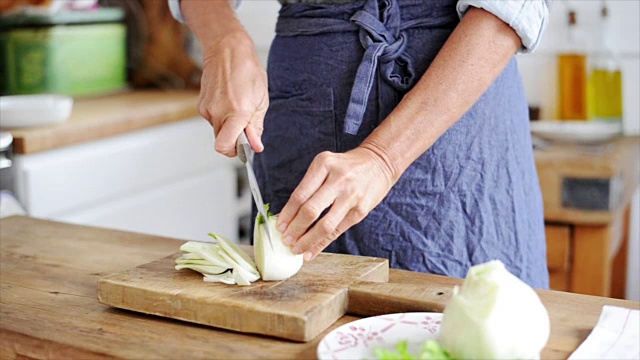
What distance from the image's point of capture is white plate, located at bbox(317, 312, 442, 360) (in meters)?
0.91

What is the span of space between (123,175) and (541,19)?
1.54m

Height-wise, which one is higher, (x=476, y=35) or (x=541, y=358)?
(x=476, y=35)

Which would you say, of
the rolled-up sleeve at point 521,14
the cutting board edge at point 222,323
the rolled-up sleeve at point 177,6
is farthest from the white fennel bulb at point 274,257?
the rolled-up sleeve at point 177,6

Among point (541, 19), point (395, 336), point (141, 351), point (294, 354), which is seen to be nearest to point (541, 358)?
point (395, 336)

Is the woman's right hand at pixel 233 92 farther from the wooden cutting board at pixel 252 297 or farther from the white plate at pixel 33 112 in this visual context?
the white plate at pixel 33 112

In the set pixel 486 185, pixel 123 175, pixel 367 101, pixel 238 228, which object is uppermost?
pixel 367 101

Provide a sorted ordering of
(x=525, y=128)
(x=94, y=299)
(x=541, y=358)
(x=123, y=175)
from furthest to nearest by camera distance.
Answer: (x=123, y=175) < (x=525, y=128) < (x=94, y=299) < (x=541, y=358)

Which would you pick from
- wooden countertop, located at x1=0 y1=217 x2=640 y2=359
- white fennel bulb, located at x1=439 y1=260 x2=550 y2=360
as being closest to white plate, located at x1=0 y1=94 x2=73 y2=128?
wooden countertop, located at x1=0 y1=217 x2=640 y2=359

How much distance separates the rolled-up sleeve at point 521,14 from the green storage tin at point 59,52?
177 centimetres

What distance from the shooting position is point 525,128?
146cm

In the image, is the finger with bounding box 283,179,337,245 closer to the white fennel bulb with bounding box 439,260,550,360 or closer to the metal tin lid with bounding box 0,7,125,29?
the white fennel bulb with bounding box 439,260,550,360

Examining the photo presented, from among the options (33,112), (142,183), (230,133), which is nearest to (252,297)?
(230,133)

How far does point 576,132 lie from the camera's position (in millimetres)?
2535

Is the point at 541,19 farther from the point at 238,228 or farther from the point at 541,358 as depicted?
the point at 238,228
